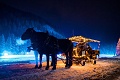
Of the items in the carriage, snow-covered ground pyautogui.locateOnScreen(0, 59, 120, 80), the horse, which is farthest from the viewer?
the carriage

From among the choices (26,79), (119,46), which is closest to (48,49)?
(26,79)

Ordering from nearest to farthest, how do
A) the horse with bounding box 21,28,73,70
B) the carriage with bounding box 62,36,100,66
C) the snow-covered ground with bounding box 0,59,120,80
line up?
the snow-covered ground with bounding box 0,59,120,80 < the horse with bounding box 21,28,73,70 < the carriage with bounding box 62,36,100,66

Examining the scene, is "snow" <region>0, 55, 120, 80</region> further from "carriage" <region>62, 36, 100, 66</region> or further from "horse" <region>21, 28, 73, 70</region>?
"carriage" <region>62, 36, 100, 66</region>

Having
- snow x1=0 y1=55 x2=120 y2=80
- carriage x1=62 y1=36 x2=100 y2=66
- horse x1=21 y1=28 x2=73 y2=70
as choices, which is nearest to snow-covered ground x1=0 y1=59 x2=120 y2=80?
snow x1=0 y1=55 x2=120 y2=80

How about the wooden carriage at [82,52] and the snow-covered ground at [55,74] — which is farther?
the wooden carriage at [82,52]

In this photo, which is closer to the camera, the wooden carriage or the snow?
the snow

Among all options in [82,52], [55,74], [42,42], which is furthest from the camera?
[82,52]

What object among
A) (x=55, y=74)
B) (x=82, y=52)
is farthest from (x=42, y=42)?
(x=82, y=52)

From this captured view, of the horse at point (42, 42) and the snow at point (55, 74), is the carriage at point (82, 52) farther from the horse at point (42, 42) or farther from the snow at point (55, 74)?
the snow at point (55, 74)

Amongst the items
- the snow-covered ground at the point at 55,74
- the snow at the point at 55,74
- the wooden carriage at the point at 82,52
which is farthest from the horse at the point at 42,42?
the wooden carriage at the point at 82,52

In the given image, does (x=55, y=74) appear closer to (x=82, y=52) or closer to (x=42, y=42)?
(x=42, y=42)

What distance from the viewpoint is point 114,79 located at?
41.3ft

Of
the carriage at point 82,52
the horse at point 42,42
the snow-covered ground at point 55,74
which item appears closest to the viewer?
the snow-covered ground at point 55,74

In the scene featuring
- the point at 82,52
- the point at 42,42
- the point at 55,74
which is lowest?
the point at 55,74
